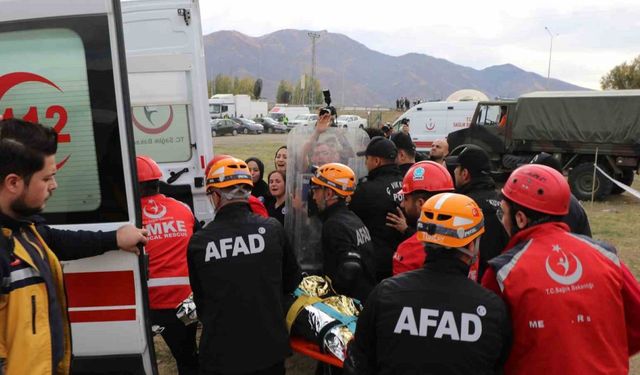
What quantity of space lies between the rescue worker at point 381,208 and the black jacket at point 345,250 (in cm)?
51

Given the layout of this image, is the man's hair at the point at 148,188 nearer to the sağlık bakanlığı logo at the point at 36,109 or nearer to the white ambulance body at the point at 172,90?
the sağlık bakanlığı logo at the point at 36,109

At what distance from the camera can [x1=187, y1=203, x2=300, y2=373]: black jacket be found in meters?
2.44

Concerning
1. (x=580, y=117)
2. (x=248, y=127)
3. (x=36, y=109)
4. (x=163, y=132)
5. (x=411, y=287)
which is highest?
(x=36, y=109)

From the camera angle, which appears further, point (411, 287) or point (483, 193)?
point (483, 193)

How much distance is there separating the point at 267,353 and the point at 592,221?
376 inches

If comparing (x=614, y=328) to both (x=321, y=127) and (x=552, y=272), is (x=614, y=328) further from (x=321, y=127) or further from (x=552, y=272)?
(x=321, y=127)

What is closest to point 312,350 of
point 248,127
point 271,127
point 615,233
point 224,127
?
point 615,233

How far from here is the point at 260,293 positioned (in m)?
2.48

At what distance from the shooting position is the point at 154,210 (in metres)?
3.28

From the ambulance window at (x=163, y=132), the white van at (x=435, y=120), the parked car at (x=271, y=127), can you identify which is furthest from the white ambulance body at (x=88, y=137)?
the parked car at (x=271, y=127)

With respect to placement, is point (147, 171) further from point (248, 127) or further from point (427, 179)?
point (248, 127)

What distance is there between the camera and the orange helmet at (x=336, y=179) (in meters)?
3.17

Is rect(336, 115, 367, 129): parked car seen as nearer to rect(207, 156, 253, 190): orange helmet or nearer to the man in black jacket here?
the man in black jacket

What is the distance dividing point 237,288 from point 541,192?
1.47m
